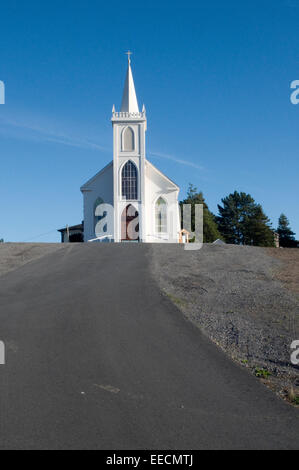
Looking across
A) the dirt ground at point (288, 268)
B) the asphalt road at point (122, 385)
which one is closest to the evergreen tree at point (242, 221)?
the dirt ground at point (288, 268)

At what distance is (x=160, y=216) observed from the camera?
35.5 meters

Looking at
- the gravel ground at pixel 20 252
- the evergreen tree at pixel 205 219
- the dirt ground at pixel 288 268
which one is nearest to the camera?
the dirt ground at pixel 288 268

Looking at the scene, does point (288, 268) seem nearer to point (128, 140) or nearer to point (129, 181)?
point (129, 181)

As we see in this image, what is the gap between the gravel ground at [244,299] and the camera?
8727mm

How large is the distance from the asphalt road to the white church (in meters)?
21.5

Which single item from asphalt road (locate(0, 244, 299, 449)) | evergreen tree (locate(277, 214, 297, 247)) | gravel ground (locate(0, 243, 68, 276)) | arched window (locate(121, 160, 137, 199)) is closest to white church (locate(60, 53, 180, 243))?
arched window (locate(121, 160, 137, 199))

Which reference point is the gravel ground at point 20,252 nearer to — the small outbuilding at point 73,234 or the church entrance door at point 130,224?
the church entrance door at point 130,224

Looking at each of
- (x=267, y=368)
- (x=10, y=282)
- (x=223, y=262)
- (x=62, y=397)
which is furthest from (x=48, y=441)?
(x=223, y=262)

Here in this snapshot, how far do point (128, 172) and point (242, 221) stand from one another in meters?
45.6

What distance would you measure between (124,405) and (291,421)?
84.9 inches

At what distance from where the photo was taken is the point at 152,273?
53.7 feet

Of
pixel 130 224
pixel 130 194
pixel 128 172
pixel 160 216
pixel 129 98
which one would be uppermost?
pixel 129 98

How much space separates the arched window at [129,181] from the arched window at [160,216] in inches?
93.5

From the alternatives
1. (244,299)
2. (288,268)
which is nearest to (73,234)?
(288,268)
